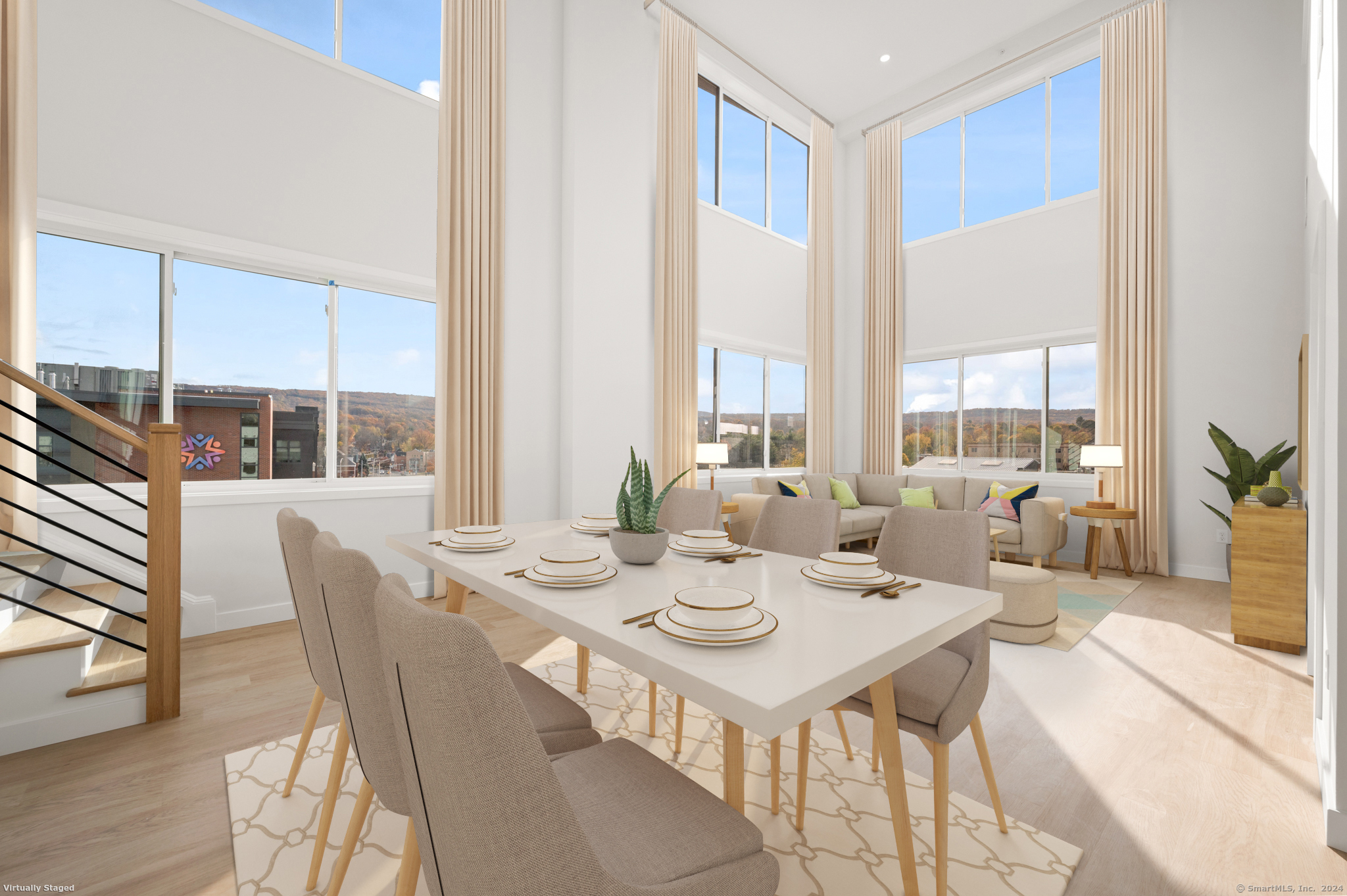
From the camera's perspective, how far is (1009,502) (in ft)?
17.1

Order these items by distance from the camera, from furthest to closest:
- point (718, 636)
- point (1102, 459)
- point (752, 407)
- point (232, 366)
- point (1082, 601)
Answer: point (752, 407)
point (1102, 459)
point (1082, 601)
point (232, 366)
point (718, 636)

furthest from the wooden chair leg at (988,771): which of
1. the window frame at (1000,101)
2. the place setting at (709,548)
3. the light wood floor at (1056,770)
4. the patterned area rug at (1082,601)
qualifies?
the window frame at (1000,101)

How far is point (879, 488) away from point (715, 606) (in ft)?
18.7

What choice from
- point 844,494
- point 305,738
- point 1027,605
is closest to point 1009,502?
point 844,494

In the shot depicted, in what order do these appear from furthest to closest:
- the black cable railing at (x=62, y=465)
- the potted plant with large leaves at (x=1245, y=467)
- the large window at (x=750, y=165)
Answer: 1. the large window at (x=750, y=165)
2. the potted plant with large leaves at (x=1245, y=467)
3. the black cable railing at (x=62, y=465)

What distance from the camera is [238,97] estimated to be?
3.20 m

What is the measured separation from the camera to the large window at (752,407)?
5980 mm

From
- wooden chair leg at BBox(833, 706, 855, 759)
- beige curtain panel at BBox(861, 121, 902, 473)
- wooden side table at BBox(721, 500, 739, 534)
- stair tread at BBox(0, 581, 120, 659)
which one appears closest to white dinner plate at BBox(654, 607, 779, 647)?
wooden chair leg at BBox(833, 706, 855, 759)

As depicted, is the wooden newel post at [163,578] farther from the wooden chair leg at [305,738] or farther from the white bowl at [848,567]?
the white bowl at [848,567]

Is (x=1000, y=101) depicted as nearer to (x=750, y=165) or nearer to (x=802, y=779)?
(x=750, y=165)

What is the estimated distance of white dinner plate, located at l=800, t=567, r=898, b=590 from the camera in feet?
4.56

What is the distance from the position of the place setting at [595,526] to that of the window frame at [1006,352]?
514 centimetres

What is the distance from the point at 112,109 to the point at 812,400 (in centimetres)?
605

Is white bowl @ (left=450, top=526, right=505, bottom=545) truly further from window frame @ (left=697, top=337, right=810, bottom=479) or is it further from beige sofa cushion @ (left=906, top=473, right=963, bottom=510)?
beige sofa cushion @ (left=906, top=473, right=963, bottom=510)
